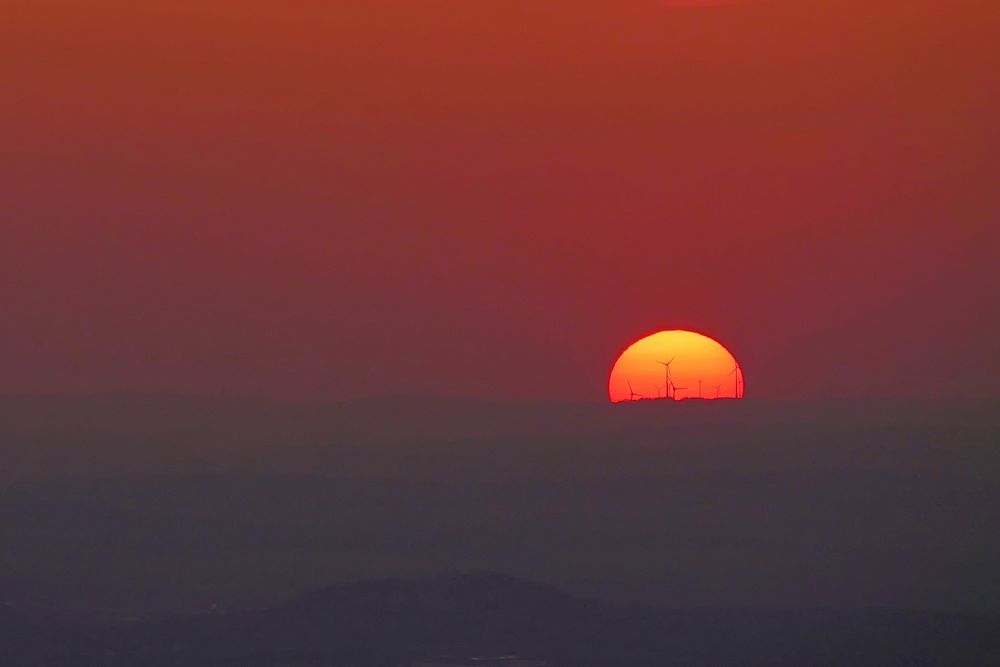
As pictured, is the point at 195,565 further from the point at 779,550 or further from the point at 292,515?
the point at 779,550

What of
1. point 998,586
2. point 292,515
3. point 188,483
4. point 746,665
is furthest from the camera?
point 292,515

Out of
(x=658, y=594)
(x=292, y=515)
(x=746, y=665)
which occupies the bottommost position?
(x=746, y=665)

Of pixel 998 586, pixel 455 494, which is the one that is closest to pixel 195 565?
pixel 455 494

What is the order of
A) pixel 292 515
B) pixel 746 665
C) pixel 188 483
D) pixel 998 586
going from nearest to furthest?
pixel 998 586 → pixel 746 665 → pixel 188 483 → pixel 292 515

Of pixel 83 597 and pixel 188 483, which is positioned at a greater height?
pixel 188 483

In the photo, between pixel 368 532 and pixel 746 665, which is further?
pixel 368 532

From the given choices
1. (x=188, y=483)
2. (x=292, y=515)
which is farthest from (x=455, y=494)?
(x=188, y=483)
